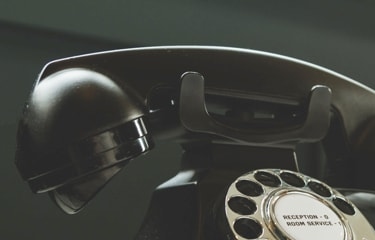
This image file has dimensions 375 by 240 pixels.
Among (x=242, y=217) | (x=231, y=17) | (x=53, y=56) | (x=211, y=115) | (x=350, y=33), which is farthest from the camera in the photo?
(x=350, y=33)

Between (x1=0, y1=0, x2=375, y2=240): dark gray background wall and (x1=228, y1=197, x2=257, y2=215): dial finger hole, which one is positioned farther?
(x1=0, y1=0, x2=375, y2=240): dark gray background wall

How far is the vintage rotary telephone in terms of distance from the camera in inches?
21.3

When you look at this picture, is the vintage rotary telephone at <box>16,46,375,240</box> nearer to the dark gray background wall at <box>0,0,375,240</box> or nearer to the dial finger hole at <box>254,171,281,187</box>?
the dial finger hole at <box>254,171,281,187</box>

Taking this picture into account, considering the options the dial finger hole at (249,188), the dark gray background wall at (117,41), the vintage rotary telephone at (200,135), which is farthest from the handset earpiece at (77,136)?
the dark gray background wall at (117,41)

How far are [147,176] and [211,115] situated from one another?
1.16 ft

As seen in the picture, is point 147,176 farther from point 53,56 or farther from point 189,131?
point 189,131

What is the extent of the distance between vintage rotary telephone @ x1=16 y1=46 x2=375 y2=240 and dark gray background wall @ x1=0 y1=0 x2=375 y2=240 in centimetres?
27

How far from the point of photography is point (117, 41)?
3.08ft

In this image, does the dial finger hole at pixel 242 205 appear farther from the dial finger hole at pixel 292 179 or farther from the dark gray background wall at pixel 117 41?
the dark gray background wall at pixel 117 41

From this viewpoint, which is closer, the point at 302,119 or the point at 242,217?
the point at 242,217

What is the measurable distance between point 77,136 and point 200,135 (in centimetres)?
13

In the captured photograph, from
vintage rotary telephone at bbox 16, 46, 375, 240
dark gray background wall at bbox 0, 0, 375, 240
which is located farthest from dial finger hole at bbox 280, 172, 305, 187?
dark gray background wall at bbox 0, 0, 375, 240

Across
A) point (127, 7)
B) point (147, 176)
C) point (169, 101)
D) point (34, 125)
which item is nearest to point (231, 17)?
point (127, 7)

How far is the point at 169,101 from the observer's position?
64cm
